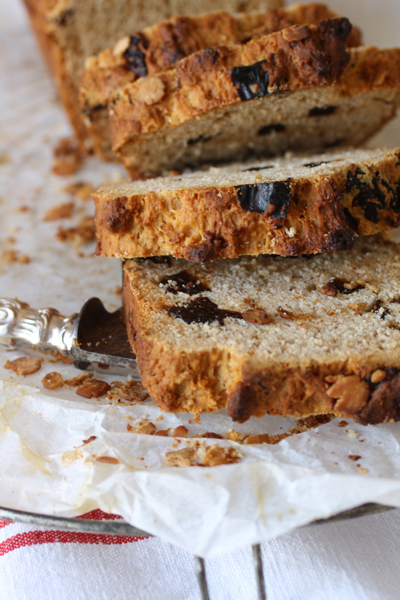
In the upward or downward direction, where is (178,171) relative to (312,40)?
downward

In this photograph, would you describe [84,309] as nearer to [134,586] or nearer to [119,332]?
[119,332]

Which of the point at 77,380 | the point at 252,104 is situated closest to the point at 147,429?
the point at 77,380

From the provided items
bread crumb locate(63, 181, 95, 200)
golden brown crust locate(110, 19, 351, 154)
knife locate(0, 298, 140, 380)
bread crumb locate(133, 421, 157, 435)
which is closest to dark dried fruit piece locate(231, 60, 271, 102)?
golden brown crust locate(110, 19, 351, 154)

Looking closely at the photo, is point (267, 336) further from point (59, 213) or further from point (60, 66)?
point (60, 66)

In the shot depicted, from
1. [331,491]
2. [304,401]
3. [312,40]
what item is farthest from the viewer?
[312,40]

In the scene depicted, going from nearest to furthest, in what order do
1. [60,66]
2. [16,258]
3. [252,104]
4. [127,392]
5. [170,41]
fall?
[127,392], [252,104], [170,41], [16,258], [60,66]

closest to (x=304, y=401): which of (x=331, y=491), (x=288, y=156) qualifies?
(x=331, y=491)

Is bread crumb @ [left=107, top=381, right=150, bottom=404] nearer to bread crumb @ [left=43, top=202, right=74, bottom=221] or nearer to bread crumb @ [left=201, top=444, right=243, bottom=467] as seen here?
bread crumb @ [left=201, top=444, right=243, bottom=467]
